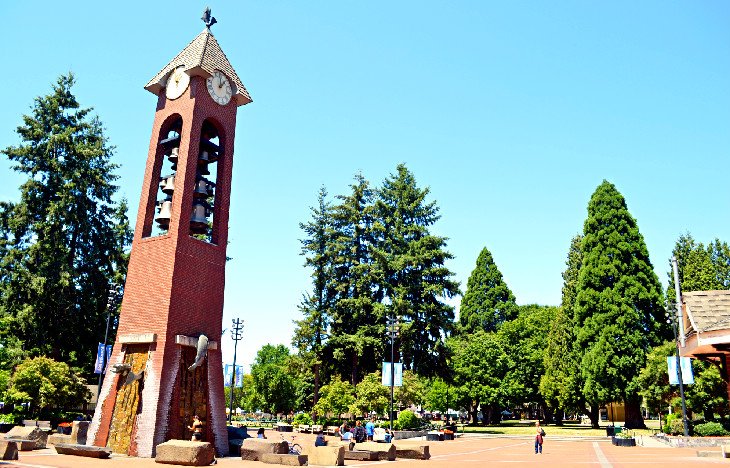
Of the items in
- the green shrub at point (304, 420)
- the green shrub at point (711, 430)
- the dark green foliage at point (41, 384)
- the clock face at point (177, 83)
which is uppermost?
the clock face at point (177, 83)

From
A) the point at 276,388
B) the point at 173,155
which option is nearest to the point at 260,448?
the point at 173,155

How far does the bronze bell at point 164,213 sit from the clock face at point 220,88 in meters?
5.04

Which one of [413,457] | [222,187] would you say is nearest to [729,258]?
[413,457]

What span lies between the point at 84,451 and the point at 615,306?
42.2m

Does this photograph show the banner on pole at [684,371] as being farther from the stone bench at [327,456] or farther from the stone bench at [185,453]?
the stone bench at [185,453]

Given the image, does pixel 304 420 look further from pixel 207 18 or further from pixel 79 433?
pixel 207 18

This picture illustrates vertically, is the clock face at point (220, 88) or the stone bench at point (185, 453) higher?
the clock face at point (220, 88)

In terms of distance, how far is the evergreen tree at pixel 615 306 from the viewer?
149 ft

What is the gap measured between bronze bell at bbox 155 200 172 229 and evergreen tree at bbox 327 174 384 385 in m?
24.6

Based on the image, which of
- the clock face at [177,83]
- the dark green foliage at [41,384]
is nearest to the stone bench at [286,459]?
the clock face at [177,83]

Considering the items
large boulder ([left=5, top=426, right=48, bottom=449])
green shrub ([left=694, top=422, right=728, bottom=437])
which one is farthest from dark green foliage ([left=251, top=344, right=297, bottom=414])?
large boulder ([left=5, top=426, right=48, bottom=449])

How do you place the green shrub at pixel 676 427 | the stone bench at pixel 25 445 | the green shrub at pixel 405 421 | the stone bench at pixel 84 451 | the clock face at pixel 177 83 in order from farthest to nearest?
the green shrub at pixel 405 421 → the green shrub at pixel 676 427 → the clock face at pixel 177 83 → the stone bench at pixel 25 445 → the stone bench at pixel 84 451

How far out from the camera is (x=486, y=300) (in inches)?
2773

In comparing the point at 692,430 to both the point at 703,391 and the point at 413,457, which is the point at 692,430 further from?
the point at 413,457
